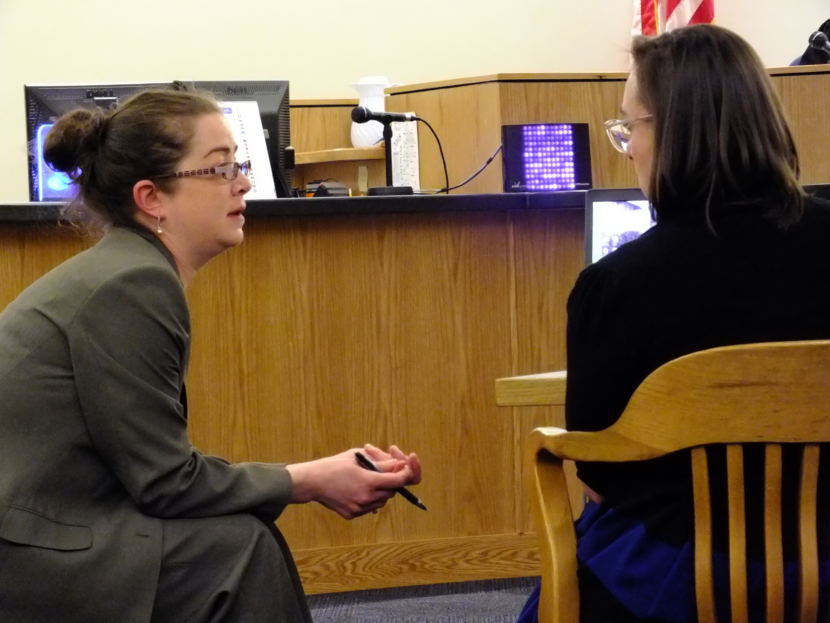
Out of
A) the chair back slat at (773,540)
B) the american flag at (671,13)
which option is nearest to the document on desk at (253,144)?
the chair back slat at (773,540)

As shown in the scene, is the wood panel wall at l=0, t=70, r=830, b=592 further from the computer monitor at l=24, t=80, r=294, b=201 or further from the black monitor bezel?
the computer monitor at l=24, t=80, r=294, b=201

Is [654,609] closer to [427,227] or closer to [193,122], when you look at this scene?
[193,122]

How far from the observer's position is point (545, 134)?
306cm

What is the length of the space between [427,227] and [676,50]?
1319 mm

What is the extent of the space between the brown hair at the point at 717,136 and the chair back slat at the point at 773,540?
12.3 inches

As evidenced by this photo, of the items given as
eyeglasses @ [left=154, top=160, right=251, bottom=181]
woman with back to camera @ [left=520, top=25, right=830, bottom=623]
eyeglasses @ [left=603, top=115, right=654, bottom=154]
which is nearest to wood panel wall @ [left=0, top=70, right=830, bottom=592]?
eyeglasses @ [left=154, top=160, right=251, bottom=181]

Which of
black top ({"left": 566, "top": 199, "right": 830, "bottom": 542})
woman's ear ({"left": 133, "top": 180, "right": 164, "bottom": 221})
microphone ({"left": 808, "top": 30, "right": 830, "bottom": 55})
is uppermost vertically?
microphone ({"left": 808, "top": 30, "right": 830, "bottom": 55})

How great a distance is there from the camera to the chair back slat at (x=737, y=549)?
1134 mm

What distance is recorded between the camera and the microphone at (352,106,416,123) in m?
3.06

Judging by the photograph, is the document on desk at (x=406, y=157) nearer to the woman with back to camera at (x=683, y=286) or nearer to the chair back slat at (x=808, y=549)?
the woman with back to camera at (x=683, y=286)

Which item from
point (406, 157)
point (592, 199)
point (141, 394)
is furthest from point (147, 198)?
point (406, 157)

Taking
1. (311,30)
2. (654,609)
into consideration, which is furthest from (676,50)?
(311,30)

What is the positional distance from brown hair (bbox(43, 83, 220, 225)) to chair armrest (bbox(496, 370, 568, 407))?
565 mm

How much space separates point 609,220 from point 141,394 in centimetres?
122
